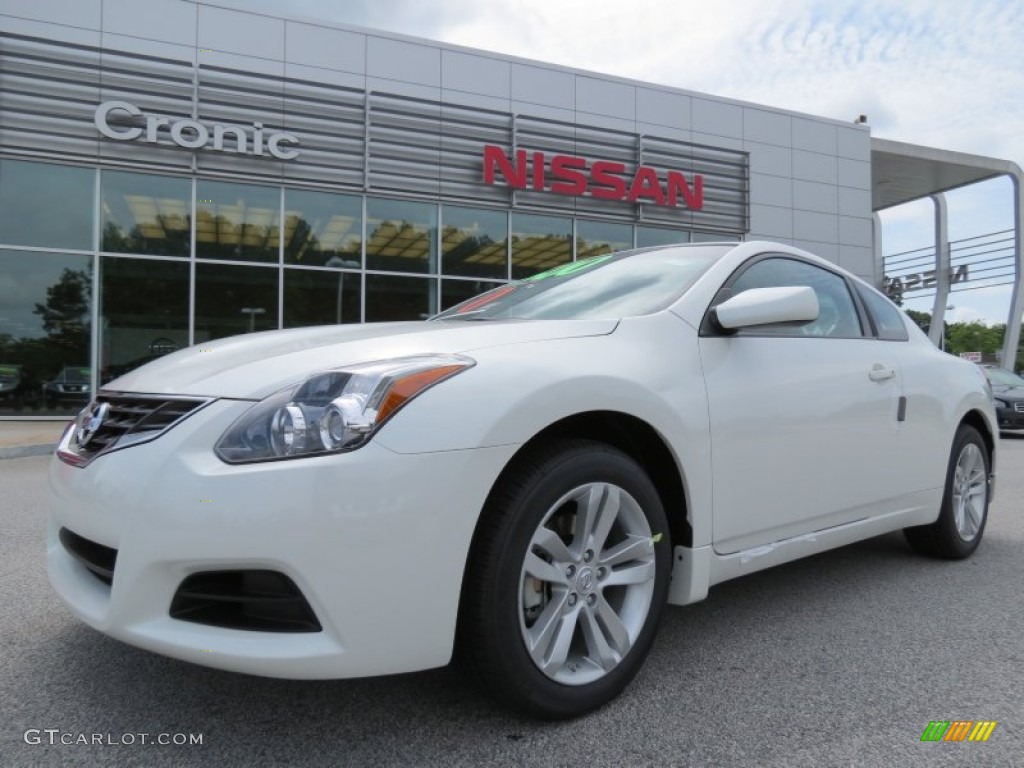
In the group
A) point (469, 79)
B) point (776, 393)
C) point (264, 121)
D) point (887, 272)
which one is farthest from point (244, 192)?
point (887, 272)

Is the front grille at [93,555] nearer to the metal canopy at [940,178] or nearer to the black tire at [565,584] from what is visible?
the black tire at [565,584]

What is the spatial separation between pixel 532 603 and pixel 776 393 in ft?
3.98

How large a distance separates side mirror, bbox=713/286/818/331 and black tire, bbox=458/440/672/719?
0.66 metres

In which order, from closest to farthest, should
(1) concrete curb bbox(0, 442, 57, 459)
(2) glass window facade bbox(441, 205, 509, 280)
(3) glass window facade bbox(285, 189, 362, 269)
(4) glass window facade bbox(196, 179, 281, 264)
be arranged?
(1) concrete curb bbox(0, 442, 57, 459) → (4) glass window facade bbox(196, 179, 281, 264) → (3) glass window facade bbox(285, 189, 362, 269) → (2) glass window facade bbox(441, 205, 509, 280)

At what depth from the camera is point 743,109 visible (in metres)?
16.4

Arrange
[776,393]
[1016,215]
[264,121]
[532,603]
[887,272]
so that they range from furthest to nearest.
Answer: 1. [887,272]
2. [1016,215]
3. [264,121]
4. [776,393]
5. [532,603]

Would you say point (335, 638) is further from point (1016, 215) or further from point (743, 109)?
point (1016, 215)

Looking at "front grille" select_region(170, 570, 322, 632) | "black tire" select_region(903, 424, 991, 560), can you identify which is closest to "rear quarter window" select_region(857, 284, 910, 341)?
"black tire" select_region(903, 424, 991, 560)

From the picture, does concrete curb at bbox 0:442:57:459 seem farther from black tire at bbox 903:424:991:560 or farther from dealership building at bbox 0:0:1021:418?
black tire at bbox 903:424:991:560

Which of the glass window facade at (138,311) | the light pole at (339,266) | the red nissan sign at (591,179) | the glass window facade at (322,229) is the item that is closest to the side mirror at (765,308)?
the glass window facade at (138,311)

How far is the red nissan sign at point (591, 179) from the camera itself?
13984 mm

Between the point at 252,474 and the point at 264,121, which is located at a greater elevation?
the point at 264,121

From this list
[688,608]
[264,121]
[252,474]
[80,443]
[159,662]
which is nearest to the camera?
[252,474]

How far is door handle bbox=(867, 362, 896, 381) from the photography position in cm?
311
